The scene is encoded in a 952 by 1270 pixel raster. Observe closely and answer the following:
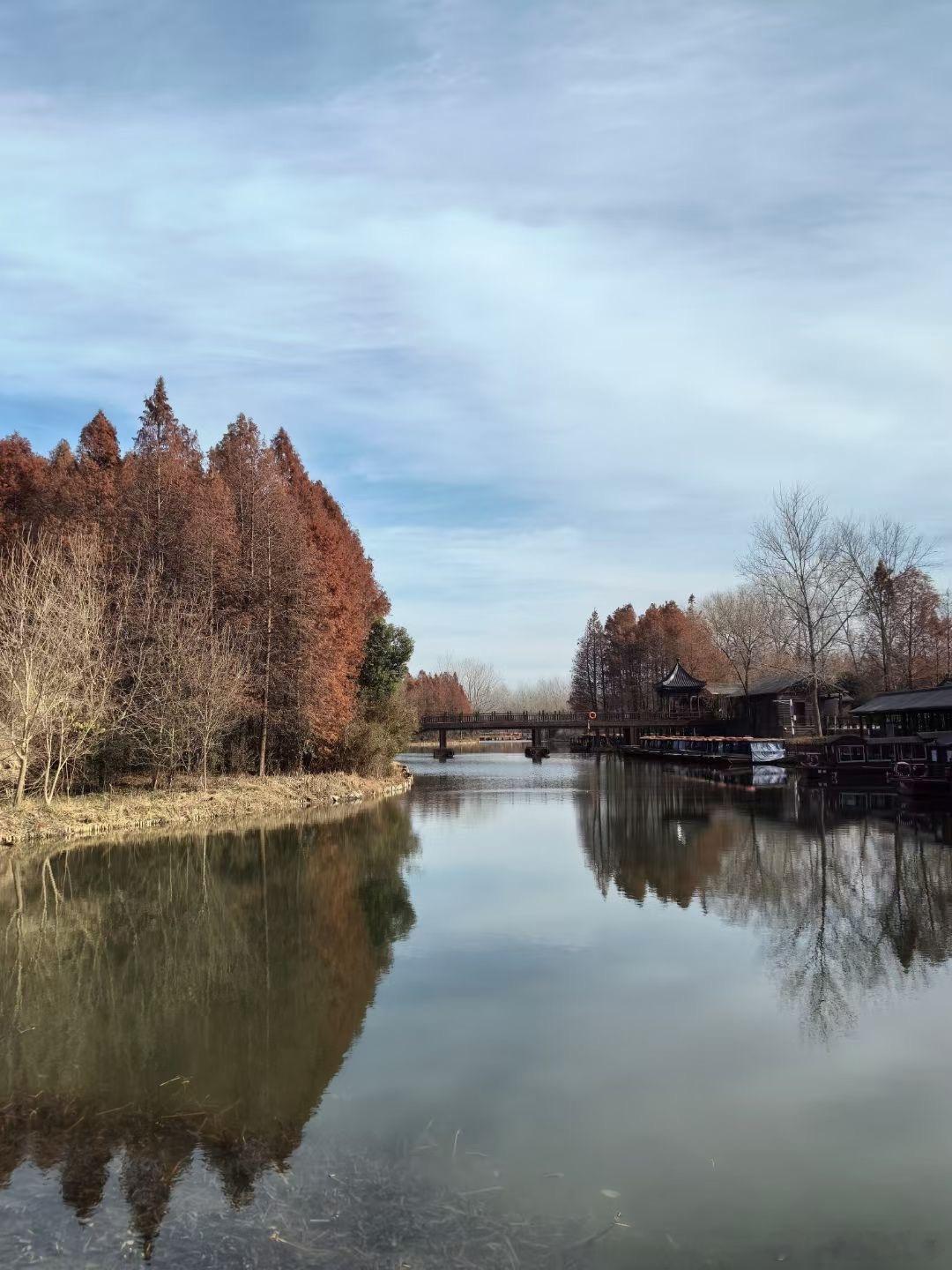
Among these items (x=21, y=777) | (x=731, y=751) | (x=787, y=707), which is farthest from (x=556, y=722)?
(x=21, y=777)

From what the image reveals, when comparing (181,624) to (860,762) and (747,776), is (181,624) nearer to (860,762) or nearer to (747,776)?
(860,762)

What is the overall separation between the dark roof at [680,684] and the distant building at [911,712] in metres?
32.0

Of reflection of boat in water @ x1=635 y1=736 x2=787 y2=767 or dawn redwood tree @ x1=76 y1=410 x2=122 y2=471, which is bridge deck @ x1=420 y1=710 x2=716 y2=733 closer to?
reflection of boat in water @ x1=635 y1=736 x2=787 y2=767

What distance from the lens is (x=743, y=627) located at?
7512 centimetres

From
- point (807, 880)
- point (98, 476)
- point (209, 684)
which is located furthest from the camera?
point (98, 476)

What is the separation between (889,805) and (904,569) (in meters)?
29.6

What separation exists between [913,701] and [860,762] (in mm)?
3529

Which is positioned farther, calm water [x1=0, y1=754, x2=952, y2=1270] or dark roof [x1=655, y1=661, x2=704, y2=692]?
dark roof [x1=655, y1=661, x2=704, y2=692]

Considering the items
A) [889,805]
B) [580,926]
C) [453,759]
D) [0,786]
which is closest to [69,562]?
[0,786]

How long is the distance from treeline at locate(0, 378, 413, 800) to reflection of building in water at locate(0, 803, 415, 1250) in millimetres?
6191

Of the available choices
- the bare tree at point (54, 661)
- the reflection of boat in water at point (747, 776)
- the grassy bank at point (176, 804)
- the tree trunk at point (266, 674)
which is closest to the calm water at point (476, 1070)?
the grassy bank at point (176, 804)

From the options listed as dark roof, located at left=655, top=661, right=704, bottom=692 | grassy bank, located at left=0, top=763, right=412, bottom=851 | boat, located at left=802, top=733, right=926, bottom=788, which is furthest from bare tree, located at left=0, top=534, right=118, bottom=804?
dark roof, located at left=655, top=661, right=704, bottom=692

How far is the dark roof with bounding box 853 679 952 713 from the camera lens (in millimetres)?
36625

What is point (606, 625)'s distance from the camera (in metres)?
105
